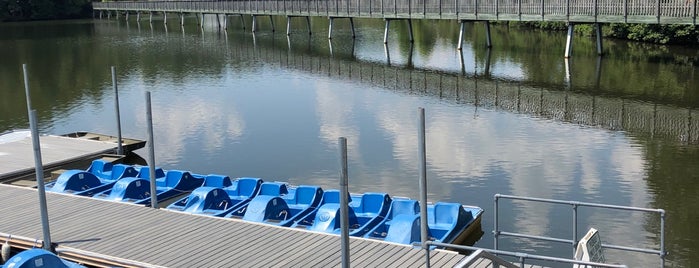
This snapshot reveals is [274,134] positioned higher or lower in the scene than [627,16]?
lower

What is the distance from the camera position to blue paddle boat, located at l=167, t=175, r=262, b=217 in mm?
16078

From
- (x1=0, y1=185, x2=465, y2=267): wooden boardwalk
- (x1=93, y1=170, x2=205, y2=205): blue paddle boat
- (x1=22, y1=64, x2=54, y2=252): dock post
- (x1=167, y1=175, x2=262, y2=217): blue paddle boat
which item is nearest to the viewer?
(x1=0, y1=185, x2=465, y2=267): wooden boardwalk

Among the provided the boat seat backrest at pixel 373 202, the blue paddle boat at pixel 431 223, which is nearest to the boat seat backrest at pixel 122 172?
the boat seat backrest at pixel 373 202

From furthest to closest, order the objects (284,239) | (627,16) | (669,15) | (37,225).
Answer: (627,16) → (669,15) → (37,225) → (284,239)

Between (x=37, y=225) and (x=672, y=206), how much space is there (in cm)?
1385

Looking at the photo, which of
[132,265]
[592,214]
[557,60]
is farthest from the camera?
[557,60]

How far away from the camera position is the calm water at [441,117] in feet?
60.7

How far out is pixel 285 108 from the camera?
31906 millimetres

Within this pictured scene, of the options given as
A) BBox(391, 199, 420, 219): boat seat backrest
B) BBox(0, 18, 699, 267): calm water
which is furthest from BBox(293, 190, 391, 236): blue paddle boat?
BBox(0, 18, 699, 267): calm water

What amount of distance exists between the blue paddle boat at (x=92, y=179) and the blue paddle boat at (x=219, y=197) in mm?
2444

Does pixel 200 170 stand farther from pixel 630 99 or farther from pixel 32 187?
pixel 630 99

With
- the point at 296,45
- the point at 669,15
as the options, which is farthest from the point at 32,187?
the point at 296,45

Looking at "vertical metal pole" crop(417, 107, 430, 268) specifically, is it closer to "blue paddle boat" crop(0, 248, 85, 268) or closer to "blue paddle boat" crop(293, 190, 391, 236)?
"blue paddle boat" crop(293, 190, 391, 236)

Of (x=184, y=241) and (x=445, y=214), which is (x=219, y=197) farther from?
(x=445, y=214)
